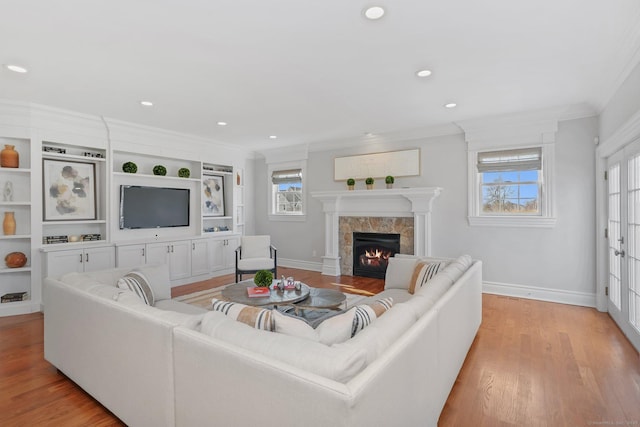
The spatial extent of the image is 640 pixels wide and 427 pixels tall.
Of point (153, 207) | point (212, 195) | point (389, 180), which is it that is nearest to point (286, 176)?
point (212, 195)

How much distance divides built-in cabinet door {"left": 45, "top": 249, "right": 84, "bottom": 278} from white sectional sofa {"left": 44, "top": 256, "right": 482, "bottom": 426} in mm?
2058

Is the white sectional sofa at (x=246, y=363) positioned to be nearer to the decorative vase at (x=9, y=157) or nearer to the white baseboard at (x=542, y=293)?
the decorative vase at (x=9, y=157)

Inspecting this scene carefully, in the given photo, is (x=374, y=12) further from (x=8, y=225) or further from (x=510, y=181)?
(x=8, y=225)

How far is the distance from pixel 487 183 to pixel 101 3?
16.0ft

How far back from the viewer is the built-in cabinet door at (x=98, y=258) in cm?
445

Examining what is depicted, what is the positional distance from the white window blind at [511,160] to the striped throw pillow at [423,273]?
227 centimetres

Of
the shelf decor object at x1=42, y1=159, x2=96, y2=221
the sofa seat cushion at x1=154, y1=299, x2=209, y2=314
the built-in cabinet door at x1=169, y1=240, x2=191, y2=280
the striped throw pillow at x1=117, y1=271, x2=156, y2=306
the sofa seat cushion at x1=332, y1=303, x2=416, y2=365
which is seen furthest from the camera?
the built-in cabinet door at x1=169, y1=240, x2=191, y2=280

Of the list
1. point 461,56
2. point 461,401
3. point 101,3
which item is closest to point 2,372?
point 101,3

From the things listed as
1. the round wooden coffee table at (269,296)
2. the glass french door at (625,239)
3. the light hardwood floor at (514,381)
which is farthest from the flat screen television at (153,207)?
the glass french door at (625,239)

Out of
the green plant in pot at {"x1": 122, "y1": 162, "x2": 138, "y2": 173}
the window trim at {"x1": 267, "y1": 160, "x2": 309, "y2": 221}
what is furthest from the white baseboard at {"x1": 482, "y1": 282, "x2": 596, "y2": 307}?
the green plant in pot at {"x1": 122, "y1": 162, "x2": 138, "y2": 173}

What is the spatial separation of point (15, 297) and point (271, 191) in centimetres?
450

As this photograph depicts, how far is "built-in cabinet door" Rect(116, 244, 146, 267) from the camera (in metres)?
4.77

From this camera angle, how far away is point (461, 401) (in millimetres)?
2209

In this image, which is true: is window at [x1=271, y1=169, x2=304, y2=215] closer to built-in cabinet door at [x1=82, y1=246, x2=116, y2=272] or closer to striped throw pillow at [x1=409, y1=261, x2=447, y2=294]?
built-in cabinet door at [x1=82, y1=246, x2=116, y2=272]
